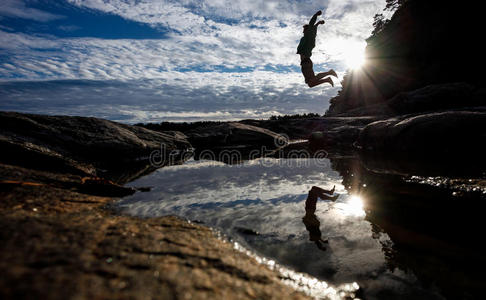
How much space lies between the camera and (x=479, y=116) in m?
5.59

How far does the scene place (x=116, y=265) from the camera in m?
1.07

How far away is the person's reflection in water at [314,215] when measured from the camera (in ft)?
6.84

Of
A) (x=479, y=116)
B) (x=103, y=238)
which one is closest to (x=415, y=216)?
(x=103, y=238)

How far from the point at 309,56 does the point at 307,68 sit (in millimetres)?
343

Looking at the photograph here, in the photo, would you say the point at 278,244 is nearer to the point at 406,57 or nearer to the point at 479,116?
the point at 479,116

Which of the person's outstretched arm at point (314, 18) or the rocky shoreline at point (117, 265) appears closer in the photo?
the rocky shoreline at point (117, 265)

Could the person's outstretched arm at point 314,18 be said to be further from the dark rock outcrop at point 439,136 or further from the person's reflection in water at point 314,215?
the person's reflection in water at point 314,215

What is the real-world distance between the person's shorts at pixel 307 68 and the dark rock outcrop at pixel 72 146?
17.2 feet

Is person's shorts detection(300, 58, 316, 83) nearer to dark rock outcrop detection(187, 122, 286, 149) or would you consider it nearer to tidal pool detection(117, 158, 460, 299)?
tidal pool detection(117, 158, 460, 299)

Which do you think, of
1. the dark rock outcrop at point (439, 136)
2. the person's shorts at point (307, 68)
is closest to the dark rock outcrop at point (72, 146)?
the person's shorts at point (307, 68)

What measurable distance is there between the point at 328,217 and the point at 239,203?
114 centimetres

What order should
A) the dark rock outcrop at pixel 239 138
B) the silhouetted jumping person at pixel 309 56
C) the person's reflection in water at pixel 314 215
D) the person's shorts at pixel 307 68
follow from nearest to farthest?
the person's reflection in water at pixel 314 215 < the silhouetted jumping person at pixel 309 56 < the person's shorts at pixel 307 68 < the dark rock outcrop at pixel 239 138

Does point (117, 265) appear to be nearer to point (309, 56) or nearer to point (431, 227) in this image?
point (431, 227)

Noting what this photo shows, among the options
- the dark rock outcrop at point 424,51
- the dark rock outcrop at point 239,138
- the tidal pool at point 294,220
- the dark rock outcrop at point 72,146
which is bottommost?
the tidal pool at point 294,220
